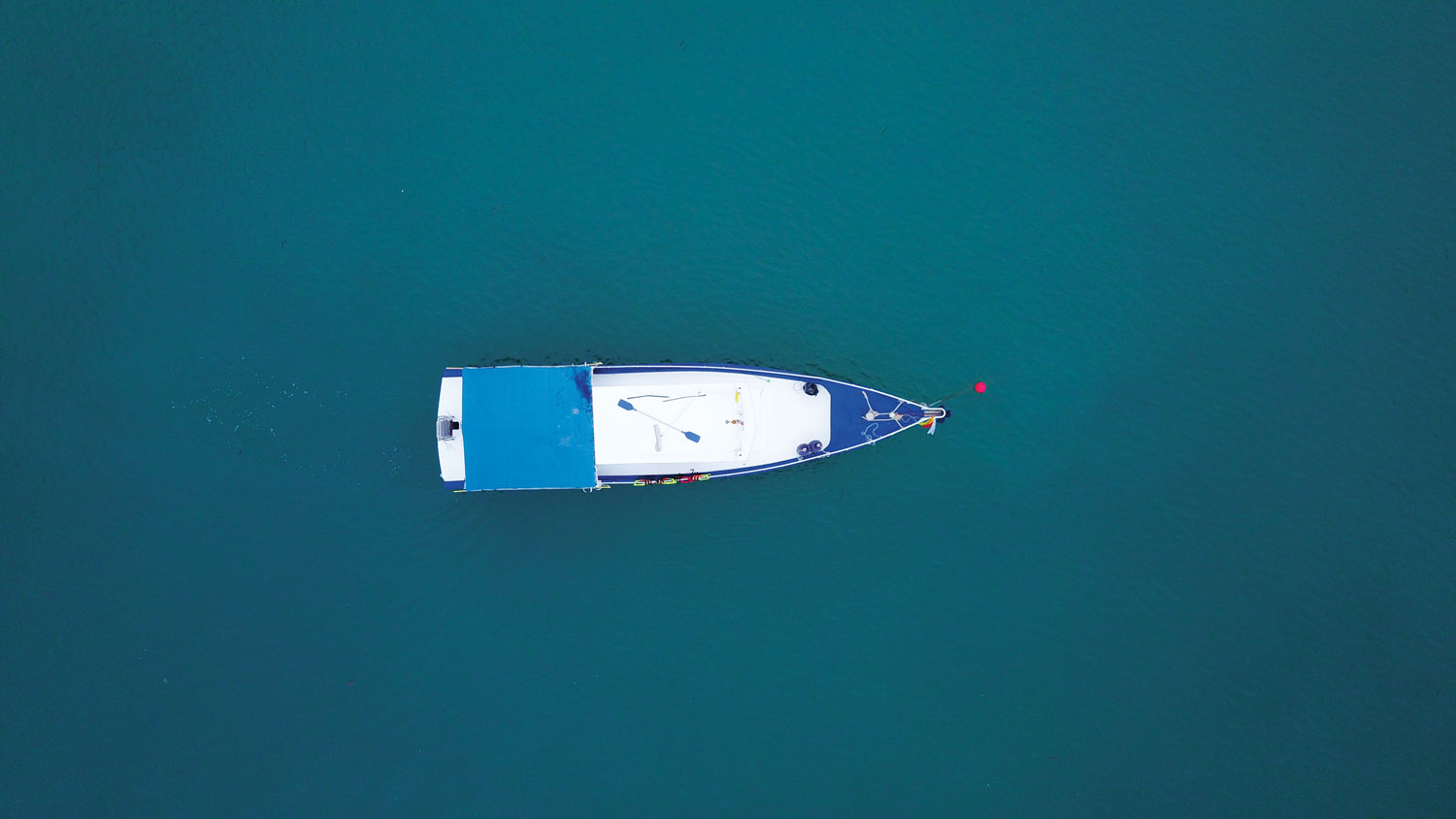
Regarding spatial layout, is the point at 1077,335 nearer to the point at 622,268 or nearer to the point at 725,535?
the point at 725,535

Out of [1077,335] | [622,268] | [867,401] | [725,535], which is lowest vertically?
[725,535]

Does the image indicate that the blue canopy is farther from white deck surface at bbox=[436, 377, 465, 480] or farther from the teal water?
the teal water

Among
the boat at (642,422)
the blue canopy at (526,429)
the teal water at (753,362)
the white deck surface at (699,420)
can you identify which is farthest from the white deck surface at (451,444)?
the white deck surface at (699,420)

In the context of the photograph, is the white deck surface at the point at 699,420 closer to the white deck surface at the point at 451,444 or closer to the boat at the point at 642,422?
the boat at the point at 642,422

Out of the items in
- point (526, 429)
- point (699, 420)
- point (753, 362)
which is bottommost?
point (526, 429)

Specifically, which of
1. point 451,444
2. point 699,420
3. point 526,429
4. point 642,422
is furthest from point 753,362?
point 451,444

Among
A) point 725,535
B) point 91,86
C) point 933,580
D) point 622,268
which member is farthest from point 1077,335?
point 91,86

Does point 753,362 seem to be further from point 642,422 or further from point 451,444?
point 451,444
